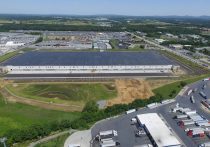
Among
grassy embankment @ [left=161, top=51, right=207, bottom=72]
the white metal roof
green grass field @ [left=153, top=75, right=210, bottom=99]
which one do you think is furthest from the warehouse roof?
the white metal roof

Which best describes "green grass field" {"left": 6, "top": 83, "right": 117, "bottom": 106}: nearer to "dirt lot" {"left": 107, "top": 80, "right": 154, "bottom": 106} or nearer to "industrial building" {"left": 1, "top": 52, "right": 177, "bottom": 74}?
"dirt lot" {"left": 107, "top": 80, "right": 154, "bottom": 106}

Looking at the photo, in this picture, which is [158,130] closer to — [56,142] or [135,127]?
[135,127]

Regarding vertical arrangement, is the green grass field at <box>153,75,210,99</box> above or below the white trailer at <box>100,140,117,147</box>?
above

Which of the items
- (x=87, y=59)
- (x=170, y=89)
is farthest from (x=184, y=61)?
(x=87, y=59)

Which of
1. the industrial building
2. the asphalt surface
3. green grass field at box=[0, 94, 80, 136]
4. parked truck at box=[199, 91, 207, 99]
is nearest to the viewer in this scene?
the asphalt surface

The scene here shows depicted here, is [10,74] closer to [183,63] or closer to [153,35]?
[183,63]

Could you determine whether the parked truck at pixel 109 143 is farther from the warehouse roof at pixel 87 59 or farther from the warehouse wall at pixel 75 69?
the warehouse roof at pixel 87 59

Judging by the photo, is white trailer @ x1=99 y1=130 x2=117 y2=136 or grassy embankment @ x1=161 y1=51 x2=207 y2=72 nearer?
white trailer @ x1=99 y1=130 x2=117 y2=136
